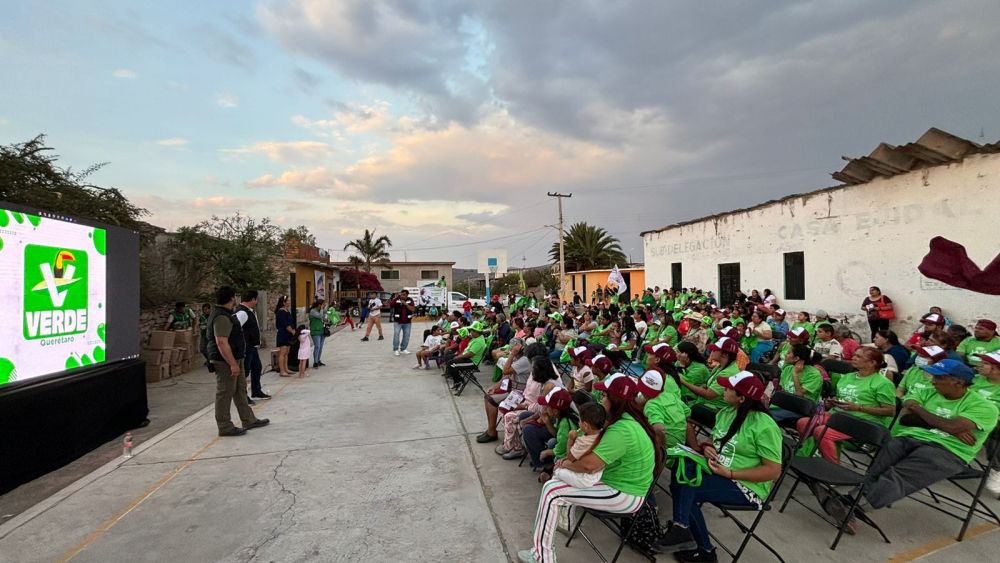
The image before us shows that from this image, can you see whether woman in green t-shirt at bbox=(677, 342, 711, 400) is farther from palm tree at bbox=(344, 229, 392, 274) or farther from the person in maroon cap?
palm tree at bbox=(344, 229, 392, 274)

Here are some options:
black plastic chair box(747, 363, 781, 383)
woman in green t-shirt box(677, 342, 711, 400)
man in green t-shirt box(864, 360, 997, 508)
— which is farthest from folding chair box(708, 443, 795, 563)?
black plastic chair box(747, 363, 781, 383)

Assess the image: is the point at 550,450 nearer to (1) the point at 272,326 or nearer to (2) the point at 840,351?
(2) the point at 840,351

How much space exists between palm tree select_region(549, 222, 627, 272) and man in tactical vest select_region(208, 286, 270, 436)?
33238 millimetres

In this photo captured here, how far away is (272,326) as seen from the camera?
2205cm

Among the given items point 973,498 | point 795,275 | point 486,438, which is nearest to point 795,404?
point 973,498

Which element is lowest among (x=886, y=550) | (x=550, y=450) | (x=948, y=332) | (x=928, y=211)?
(x=886, y=550)

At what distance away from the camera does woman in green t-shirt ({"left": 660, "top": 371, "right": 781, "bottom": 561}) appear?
303 centimetres

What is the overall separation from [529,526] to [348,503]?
1534mm

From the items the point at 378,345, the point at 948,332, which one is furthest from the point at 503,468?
the point at 378,345

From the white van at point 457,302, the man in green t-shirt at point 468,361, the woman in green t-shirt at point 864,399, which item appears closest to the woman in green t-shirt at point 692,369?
the woman in green t-shirt at point 864,399

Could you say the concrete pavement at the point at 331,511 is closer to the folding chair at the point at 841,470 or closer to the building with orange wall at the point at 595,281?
the folding chair at the point at 841,470

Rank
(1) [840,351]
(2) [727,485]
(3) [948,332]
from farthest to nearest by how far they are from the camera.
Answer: (1) [840,351]
(3) [948,332]
(2) [727,485]

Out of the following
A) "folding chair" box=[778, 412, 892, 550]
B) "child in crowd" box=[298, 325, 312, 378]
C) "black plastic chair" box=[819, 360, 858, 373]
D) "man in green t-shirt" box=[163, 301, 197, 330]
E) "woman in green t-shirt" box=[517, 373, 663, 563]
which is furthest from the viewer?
"man in green t-shirt" box=[163, 301, 197, 330]

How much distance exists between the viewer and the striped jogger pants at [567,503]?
2.96m
